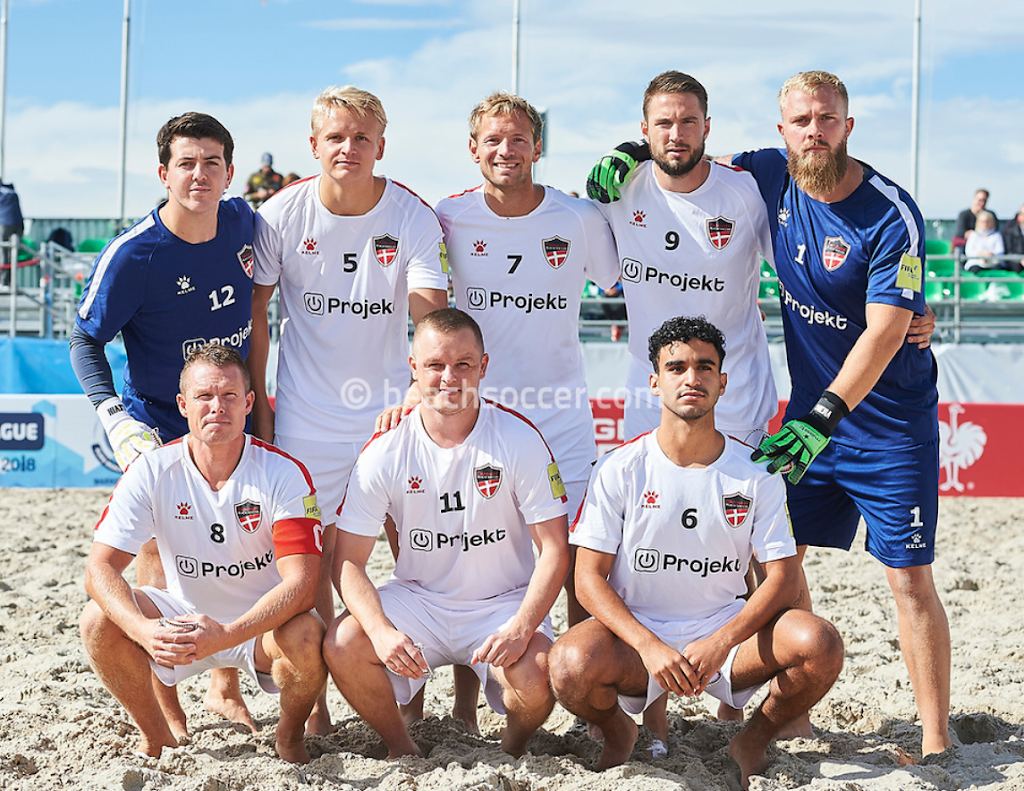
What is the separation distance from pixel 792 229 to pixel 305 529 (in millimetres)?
2152

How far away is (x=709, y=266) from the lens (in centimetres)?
407

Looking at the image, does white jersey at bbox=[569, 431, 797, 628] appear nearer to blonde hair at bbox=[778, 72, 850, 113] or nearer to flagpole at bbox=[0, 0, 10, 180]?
blonde hair at bbox=[778, 72, 850, 113]

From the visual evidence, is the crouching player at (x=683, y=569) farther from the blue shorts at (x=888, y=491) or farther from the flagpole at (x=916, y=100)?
the flagpole at (x=916, y=100)

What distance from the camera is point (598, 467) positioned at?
3.57 metres

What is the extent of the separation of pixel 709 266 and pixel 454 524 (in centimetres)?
148

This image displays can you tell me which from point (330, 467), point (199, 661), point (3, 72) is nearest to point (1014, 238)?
point (330, 467)

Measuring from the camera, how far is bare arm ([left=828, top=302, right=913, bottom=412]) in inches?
142

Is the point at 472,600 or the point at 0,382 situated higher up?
the point at 0,382

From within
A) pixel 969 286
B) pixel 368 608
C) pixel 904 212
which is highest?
pixel 969 286

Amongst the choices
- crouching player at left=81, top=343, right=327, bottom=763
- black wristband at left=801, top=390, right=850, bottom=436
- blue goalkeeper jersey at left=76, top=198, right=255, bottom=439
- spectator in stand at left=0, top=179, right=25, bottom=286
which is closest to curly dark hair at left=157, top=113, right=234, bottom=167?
blue goalkeeper jersey at left=76, top=198, right=255, bottom=439

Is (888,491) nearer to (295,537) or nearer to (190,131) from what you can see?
(295,537)

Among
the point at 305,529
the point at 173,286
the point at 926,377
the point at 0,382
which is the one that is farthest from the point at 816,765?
the point at 0,382

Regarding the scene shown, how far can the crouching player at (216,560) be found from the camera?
3.37 metres

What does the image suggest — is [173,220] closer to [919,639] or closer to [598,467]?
[598,467]
